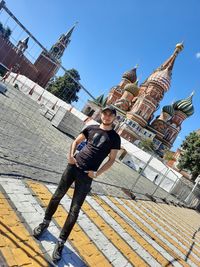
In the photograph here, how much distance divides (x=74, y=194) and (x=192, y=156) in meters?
41.4

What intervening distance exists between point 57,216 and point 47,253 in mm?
1186

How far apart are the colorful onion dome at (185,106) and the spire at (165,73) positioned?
234 inches

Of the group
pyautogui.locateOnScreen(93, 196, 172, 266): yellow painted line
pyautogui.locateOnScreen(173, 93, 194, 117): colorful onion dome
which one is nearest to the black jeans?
pyautogui.locateOnScreen(93, 196, 172, 266): yellow painted line

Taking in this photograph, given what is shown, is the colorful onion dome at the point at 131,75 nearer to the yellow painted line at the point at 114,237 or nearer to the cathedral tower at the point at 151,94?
the cathedral tower at the point at 151,94

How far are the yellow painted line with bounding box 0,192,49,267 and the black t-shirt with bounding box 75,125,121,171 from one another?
1.07 m

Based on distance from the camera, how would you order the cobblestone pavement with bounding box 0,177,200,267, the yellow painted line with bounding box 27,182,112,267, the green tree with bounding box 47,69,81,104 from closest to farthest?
the cobblestone pavement with bounding box 0,177,200,267 < the yellow painted line with bounding box 27,182,112,267 < the green tree with bounding box 47,69,81,104

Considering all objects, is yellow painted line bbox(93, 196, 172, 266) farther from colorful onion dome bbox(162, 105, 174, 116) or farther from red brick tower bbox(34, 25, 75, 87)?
red brick tower bbox(34, 25, 75, 87)

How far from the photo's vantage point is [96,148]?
3.65 m

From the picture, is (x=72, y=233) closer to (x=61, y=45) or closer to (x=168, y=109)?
(x=168, y=109)

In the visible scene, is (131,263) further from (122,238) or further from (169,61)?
(169,61)

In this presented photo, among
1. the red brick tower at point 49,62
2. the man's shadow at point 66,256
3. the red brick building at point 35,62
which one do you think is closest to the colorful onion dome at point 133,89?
the red brick building at point 35,62

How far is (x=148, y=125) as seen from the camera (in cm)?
6412

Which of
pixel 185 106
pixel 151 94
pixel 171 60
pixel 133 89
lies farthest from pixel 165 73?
pixel 185 106

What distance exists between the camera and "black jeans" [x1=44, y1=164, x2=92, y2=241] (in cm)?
347
